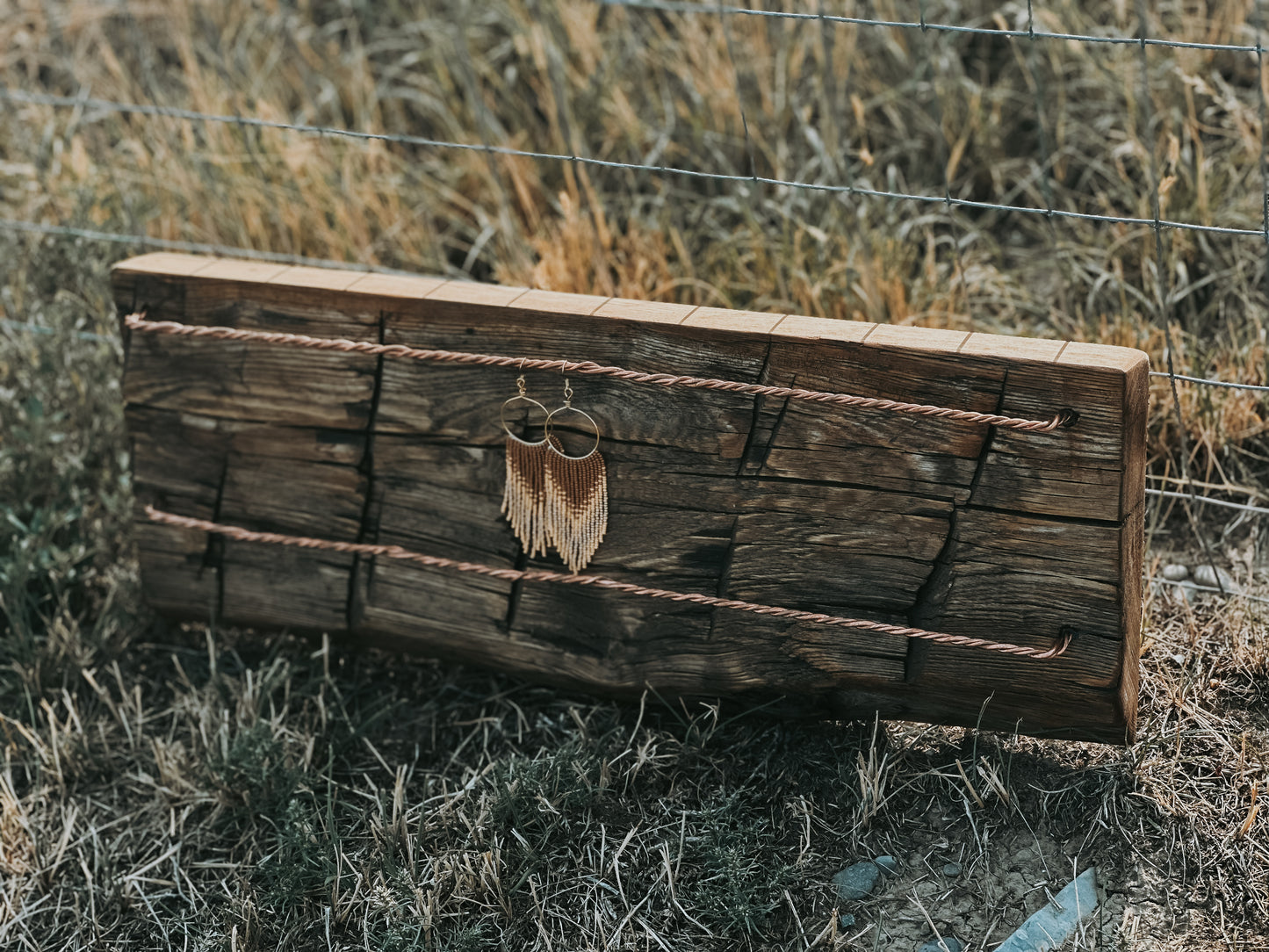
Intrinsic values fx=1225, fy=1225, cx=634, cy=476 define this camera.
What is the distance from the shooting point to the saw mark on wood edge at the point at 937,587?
2074 mm

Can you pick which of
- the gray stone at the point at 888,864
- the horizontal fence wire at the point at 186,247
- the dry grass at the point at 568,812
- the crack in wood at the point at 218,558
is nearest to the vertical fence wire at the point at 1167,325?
the dry grass at the point at 568,812

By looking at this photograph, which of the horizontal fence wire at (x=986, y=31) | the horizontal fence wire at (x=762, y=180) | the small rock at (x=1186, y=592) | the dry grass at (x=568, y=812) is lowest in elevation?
the dry grass at (x=568, y=812)

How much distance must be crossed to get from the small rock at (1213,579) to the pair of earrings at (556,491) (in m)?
1.25

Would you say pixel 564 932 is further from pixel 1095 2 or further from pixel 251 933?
pixel 1095 2

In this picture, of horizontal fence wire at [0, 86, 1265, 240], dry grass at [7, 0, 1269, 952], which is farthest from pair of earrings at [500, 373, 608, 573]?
horizontal fence wire at [0, 86, 1265, 240]

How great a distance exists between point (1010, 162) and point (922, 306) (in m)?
0.68

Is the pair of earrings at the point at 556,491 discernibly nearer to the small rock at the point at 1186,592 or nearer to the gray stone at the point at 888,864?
the gray stone at the point at 888,864

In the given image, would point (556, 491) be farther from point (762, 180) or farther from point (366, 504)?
point (762, 180)

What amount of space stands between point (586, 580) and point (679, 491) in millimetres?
261

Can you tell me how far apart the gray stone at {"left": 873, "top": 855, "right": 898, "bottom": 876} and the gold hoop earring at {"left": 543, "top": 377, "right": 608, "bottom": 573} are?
29.9 inches

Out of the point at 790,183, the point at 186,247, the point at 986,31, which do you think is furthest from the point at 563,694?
the point at 186,247

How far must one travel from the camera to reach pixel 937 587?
2.16m

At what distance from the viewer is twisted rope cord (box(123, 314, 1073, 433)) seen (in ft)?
6.63

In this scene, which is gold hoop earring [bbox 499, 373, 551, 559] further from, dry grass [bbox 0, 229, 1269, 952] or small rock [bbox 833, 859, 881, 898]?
small rock [bbox 833, 859, 881, 898]
